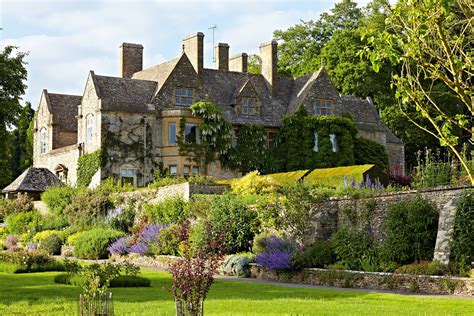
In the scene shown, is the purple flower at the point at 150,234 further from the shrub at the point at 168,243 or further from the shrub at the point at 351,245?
the shrub at the point at 351,245

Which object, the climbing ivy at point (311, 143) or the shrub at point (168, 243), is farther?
the climbing ivy at point (311, 143)

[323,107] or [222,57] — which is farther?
[222,57]

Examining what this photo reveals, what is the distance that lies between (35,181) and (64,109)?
23.9 feet

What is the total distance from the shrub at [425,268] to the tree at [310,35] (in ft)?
147

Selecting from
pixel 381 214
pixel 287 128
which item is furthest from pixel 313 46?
pixel 381 214

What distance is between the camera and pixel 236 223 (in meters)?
26.8

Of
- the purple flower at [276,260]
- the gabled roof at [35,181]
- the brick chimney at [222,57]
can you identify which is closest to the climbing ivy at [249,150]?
the brick chimney at [222,57]

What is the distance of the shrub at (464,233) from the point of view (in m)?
→ 19.1

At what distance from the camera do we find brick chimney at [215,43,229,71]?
5066 cm

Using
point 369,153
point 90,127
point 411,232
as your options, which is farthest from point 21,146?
point 411,232

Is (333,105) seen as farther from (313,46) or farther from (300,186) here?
(300,186)

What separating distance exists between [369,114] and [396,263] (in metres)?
31.4

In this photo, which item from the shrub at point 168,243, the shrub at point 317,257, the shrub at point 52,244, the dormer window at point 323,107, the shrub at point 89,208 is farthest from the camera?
the dormer window at point 323,107

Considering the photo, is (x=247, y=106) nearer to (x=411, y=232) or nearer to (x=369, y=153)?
(x=369, y=153)
